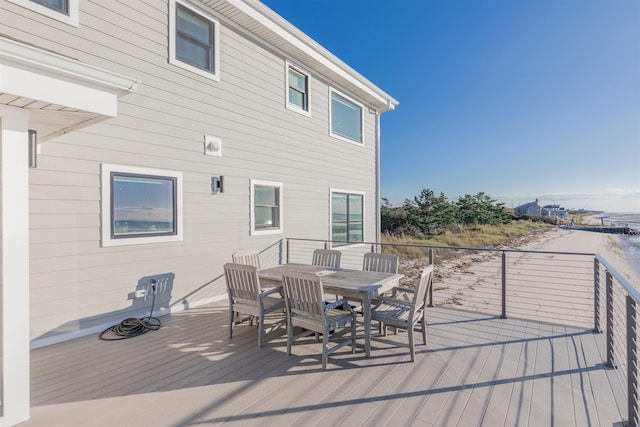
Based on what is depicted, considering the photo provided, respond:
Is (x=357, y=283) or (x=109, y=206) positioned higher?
(x=109, y=206)

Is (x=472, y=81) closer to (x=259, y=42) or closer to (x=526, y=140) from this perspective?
(x=526, y=140)

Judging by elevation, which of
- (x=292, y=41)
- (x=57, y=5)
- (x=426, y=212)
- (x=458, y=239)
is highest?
(x=292, y=41)

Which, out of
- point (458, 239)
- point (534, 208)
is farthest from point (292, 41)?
point (534, 208)

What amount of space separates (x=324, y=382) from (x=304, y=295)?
789 millimetres

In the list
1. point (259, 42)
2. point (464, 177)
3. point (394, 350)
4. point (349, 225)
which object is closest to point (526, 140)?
point (464, 177)

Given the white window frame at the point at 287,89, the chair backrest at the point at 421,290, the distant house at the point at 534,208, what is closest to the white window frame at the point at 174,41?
the white window frame at the point at 287,89

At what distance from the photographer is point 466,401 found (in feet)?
7.79

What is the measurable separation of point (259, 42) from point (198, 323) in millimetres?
5268

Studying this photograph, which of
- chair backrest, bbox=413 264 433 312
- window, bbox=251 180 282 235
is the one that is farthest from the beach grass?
chair backrest, bbox=413 264 433 312

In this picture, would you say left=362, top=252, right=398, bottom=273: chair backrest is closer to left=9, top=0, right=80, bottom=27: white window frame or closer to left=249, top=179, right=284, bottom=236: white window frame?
left=249, top=179, right=284, bottom=236: white window frame

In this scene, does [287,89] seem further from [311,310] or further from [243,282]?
A: [311,310]

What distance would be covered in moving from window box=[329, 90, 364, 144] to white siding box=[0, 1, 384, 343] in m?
1.14

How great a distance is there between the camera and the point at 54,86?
209cm

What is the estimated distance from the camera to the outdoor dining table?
3.17m
